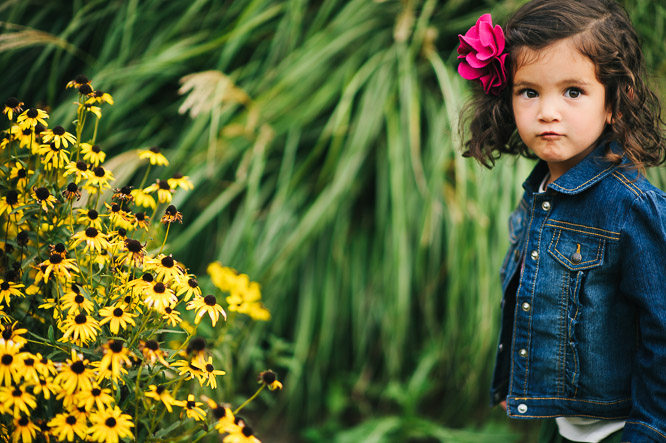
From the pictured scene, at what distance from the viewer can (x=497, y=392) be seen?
140 centimetres

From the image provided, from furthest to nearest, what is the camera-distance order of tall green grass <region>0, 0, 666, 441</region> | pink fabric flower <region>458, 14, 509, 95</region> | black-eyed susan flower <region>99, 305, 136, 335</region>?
1. tall green grass <region>0, 0, 666, 441</region>
2. pink fabric flower <region>458, 14, 509, 95</region>
3. black-eyed susan flower <region>99, 305, 136, 335</region>

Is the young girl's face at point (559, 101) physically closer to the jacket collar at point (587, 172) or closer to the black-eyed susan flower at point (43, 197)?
the jacket collar at point (587, 172)

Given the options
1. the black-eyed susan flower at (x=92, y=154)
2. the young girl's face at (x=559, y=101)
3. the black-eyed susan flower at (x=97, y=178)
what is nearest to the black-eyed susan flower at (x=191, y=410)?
the black-eyed susan flower at (x=97, y=178)

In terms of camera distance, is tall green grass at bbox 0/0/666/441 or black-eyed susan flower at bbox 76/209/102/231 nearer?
black-eyed susan flower at bbox 76/209/102/231

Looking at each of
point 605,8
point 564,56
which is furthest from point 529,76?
point 605,8

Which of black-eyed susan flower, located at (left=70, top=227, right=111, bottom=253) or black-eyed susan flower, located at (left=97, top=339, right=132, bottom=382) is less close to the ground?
black-eyed susan flower, located at (left=70, top=227, right=111, bottom=253)

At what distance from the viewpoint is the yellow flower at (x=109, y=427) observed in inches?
33.8

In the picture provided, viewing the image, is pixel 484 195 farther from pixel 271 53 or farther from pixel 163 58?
pixel 163 58

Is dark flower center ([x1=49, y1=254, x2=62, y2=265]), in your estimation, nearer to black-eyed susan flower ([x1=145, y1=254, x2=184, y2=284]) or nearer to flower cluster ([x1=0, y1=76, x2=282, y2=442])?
flower cluster ([x1=0, y1=76, x2=282, y2=442])

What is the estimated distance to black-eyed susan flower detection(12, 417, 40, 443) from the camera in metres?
0.88

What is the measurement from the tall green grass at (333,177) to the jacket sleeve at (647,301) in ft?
3.18

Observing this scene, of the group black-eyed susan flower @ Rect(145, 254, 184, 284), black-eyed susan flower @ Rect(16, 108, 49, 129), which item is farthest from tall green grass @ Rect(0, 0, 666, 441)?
black-eyed susan flower @ Rect(145, 254, 184, 284)

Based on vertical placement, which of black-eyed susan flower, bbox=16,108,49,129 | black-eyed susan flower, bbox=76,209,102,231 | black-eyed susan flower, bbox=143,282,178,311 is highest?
black-eyed susan flower, bbox=16,108,49,129

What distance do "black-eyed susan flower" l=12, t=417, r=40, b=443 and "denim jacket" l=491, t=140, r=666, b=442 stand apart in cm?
87
